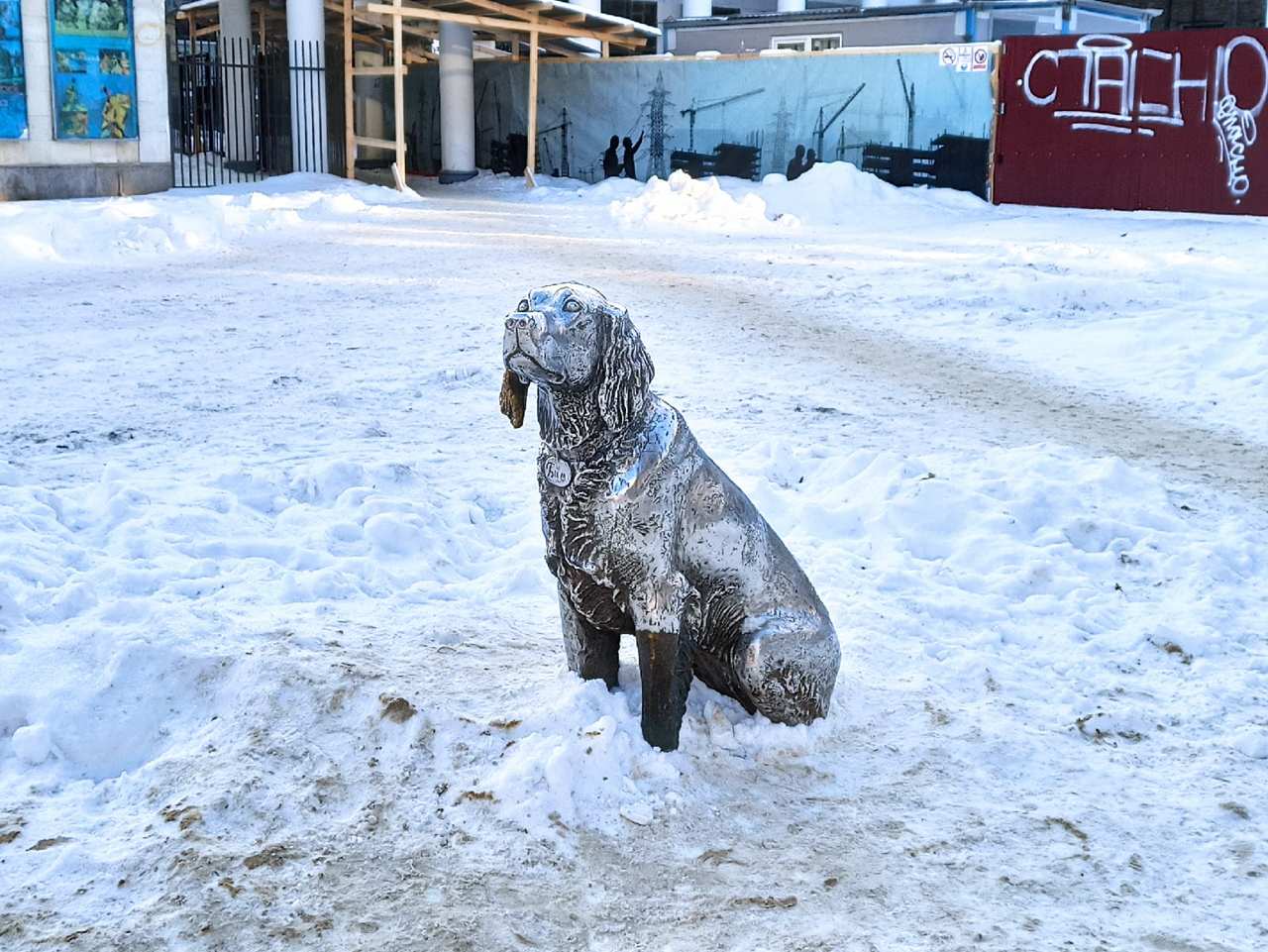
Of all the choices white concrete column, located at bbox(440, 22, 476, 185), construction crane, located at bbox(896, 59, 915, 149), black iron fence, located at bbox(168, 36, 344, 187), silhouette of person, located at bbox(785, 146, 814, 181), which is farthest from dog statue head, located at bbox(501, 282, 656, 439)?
white concrete column, located at bbox(440, 22, 476, 185)

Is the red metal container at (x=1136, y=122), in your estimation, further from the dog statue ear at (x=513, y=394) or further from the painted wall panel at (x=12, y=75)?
the dog statue ear at (x=513, y=394)

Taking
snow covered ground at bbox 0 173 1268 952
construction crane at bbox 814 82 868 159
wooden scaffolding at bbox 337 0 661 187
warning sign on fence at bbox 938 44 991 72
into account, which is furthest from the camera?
wooden scaffolding at bbox 337 0 661 187

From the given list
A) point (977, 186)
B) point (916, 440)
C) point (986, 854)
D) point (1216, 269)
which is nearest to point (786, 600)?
point (986, 854)

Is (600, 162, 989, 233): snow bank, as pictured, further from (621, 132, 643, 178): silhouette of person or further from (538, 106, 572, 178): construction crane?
(538, 106, 572, 178): construction crane

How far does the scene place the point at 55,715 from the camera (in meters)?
3.99

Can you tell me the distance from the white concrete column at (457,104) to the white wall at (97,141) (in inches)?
307

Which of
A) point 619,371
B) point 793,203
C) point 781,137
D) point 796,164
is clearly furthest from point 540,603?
point 781,137

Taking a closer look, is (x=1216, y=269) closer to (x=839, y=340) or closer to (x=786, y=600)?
(x=839, y=340)

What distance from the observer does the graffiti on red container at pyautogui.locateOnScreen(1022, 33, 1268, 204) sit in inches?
710

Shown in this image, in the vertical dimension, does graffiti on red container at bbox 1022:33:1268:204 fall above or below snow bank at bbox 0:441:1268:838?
above

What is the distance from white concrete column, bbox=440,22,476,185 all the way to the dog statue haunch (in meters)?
24.7

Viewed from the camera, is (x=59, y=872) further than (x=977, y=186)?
No

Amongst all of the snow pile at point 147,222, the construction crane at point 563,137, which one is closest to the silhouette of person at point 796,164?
the construction crane at point 563,137

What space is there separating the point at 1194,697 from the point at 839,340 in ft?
20.7
